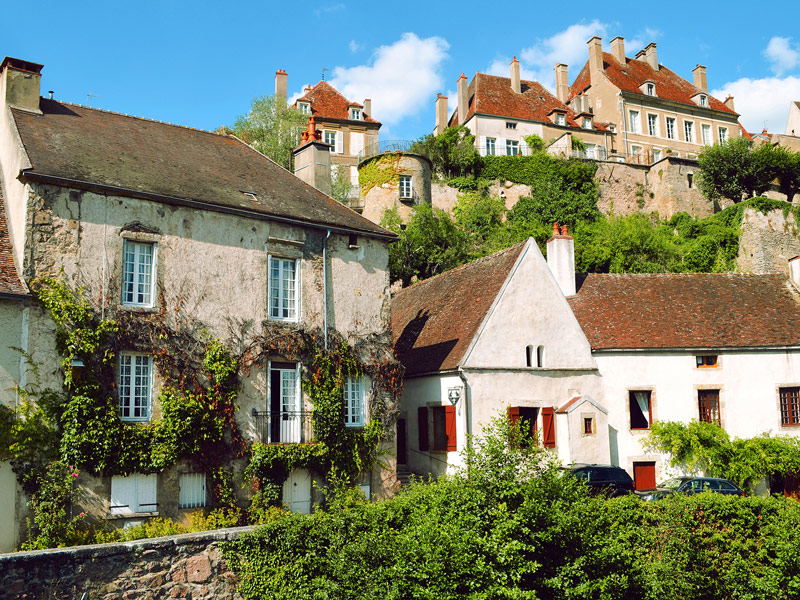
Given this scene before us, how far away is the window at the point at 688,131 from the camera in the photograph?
2411 inches

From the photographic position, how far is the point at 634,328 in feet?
83.9

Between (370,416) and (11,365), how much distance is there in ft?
28.2

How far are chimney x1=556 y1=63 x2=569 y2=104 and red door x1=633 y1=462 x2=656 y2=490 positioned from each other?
4329 cm

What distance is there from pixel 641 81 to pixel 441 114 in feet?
55.2

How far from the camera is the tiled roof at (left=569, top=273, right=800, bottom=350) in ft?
82.3

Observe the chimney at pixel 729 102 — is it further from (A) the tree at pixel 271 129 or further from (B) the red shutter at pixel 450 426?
→ (B) the red shutter at pixel 450 426

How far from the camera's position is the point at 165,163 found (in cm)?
1900

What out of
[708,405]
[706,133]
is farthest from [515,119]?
[708,405]

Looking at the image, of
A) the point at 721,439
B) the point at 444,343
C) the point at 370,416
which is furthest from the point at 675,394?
the point at 370,416

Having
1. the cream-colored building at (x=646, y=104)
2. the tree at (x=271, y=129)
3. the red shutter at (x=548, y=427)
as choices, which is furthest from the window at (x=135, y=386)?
the cream-colored building at (x=646, y=104)

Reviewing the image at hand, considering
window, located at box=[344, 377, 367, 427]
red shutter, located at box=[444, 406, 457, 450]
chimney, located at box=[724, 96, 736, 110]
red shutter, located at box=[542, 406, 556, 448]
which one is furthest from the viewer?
chimney, located at box=[724, 96, 736, 110]

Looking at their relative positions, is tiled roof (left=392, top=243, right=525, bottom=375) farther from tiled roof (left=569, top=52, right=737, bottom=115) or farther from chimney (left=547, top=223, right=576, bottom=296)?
tiled roof (left=569, top=52, right=737, bottom=115)

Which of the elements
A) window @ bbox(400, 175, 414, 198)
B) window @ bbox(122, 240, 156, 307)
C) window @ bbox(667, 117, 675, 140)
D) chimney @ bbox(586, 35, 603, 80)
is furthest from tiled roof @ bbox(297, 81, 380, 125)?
window @ bbox(122, 240, 156, 307)

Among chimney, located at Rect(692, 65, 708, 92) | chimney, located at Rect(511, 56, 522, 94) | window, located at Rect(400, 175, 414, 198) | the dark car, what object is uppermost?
chimney, located at Rect(692, 65, 708, 92)
